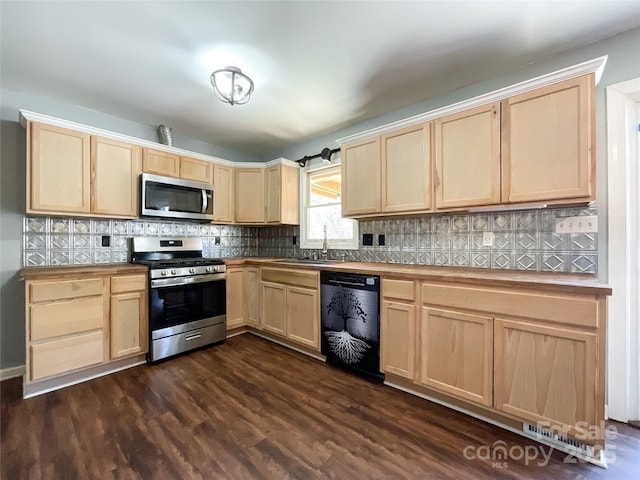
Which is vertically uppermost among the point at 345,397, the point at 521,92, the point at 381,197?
the point at 521,92

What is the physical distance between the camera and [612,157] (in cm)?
181

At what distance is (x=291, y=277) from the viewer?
9.74 feet

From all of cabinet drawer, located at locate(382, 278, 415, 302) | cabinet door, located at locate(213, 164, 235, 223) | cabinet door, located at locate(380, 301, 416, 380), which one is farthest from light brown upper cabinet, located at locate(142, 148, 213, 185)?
cabinet door, located at locate(380, 301, 416, 380)

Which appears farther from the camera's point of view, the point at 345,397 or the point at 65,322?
the point at 65,322

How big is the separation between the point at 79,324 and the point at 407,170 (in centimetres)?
307

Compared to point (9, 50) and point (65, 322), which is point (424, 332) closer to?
point (65, 322)

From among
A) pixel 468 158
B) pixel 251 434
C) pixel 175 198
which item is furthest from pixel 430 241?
pixel 175 198

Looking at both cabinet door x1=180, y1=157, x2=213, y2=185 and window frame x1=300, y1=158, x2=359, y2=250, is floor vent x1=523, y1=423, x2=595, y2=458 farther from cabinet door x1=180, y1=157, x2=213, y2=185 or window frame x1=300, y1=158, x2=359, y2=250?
cabinet door x1=180, y1=157, x2=213, y2=185

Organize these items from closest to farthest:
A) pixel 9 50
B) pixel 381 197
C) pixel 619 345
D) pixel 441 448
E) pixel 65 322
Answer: pixel 441 448 → pixel 619 345 → pixel 9 50 → pixel 65 322 → pixel 381 197

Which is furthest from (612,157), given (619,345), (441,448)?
(441,448)

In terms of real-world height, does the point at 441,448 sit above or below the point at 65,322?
below

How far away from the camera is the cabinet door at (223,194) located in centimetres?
355

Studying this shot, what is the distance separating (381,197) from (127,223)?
9.17ft

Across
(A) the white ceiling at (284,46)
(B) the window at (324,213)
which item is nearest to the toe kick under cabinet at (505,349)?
(B) the window at (324,213)
